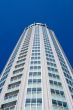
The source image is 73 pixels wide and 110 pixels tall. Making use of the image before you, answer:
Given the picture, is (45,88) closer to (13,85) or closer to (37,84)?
(37,84)

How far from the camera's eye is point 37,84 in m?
53.5

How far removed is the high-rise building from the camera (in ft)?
154

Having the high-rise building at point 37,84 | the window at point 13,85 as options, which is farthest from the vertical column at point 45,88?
the window at point 13,85

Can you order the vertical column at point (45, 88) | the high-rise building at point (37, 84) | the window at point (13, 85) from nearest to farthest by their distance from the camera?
the vertical column at point (45, 88) → the high-rise building at point (37, 84) → the window at point (13, 85)

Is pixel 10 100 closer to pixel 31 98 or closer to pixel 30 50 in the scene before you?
pixel 31 98

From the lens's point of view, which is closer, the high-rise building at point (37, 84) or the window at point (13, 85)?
the high-rise building at point (37, 84)

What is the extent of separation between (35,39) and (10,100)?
40.2 meters

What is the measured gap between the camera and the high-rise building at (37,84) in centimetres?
4703

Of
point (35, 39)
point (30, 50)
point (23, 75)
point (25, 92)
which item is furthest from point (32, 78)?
point (35, 39)

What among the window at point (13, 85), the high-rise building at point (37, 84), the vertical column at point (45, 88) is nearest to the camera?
the vertical column at point (45, 88)

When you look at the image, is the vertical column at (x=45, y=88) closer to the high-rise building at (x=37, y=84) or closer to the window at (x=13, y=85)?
the high-rise building at (x=37, y=84)

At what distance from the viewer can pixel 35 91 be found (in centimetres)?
5094

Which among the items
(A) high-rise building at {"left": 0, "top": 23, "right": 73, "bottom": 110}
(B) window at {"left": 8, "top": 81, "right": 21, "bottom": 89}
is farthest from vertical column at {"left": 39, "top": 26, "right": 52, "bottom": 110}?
(B) window at {"left": 8, "top": 81, "right": 21, "bottom": 89}

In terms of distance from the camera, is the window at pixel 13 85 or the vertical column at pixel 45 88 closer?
the vertical column at pixel 45 88
